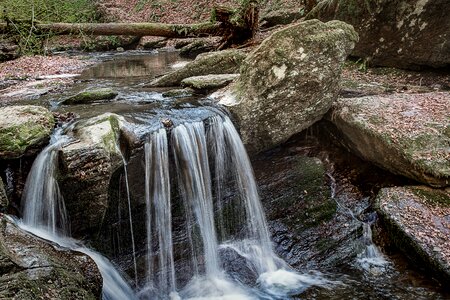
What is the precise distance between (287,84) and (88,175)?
3.23 metres

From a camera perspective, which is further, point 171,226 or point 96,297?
point 171,226

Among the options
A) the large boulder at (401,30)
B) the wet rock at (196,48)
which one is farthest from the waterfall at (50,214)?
the wet rock at (196,48)

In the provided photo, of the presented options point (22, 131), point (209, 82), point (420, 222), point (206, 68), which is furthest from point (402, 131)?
point (22, 131)

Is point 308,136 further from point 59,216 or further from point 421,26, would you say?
point 59,216

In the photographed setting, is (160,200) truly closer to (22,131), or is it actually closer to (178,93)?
(22,131)

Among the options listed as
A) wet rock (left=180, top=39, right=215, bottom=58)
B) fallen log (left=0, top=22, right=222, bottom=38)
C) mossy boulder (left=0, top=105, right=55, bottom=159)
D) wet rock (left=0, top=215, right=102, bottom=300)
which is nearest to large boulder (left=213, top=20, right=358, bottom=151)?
mossy boulder (left=0, top=105, right=55, bottom=159)

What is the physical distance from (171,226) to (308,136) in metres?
2.83

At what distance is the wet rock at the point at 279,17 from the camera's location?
13066mm

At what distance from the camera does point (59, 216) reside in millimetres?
4289

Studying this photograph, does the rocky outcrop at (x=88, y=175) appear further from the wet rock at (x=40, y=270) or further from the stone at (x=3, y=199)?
the wet rock at (x=40, y=270)

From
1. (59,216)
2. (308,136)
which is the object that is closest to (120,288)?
(59,216)

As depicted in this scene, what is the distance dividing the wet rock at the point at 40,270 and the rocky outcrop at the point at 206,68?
4.54 m

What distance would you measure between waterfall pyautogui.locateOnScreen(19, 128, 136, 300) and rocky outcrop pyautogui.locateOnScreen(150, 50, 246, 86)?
3649 mm

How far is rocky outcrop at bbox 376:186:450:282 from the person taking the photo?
4090 mm
